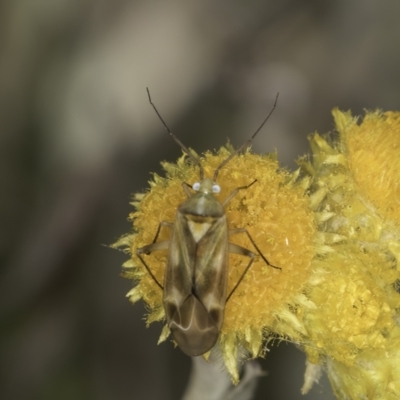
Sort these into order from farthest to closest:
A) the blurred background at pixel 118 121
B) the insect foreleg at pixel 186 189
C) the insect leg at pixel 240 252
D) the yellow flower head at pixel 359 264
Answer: the blurred background at pixel 118 121 → the insect foreleg at pixel 186 189 → the yellow flower head at pixel 359 264 → the insect leg at pixel 240 252

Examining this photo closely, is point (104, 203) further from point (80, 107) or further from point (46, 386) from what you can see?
point (46, 386)

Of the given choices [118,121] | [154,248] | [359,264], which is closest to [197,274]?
[154,248]

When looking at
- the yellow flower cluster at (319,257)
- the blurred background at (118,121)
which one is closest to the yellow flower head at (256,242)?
the yellow flower cluster at (319,257)

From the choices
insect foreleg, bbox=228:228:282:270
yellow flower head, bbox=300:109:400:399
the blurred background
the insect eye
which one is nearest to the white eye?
the insect eye

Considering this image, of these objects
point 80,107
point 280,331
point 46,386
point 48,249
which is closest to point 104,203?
point 48,249

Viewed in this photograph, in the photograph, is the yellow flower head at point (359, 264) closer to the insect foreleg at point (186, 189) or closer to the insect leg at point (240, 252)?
the insect leg at point (240, 252)

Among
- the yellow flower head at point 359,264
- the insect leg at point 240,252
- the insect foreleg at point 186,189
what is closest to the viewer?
the insect leg at point 240,252

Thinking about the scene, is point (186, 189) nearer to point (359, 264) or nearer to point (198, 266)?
point (198, 266)
